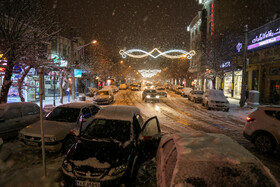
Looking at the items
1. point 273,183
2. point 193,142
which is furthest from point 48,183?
point 273,183

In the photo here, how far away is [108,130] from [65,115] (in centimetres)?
309

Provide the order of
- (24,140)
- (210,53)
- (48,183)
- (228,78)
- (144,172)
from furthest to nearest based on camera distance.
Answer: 1. (228,78)
2. (210,53)
3. (24,140)
4. (144,172)
5. (48,183)

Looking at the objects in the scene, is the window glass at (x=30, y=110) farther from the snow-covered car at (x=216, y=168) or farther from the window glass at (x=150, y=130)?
the snow-covered car at (x=216, y=168)

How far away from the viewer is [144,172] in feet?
17.7

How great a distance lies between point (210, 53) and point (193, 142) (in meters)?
28.4

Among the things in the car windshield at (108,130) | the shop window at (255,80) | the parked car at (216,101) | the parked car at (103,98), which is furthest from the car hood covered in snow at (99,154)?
the shop window at (255,80)

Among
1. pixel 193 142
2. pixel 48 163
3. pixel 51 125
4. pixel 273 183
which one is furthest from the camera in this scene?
pixel 51 125

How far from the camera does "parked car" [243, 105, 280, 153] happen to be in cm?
659

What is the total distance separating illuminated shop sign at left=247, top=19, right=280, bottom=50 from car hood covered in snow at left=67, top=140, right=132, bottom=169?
66.7 ft

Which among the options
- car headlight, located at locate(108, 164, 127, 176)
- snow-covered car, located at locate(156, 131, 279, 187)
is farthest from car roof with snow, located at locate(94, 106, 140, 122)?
snow-covered car, located at locate(156, 131, 279, 187)

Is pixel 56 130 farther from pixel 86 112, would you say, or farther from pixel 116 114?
pixel 116 114

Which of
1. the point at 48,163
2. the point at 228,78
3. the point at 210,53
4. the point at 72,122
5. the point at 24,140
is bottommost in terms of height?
the point at 48,163

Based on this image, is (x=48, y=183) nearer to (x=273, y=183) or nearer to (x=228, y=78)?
(x=273, y=183)

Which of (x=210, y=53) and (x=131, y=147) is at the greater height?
(x=210, y=53)
